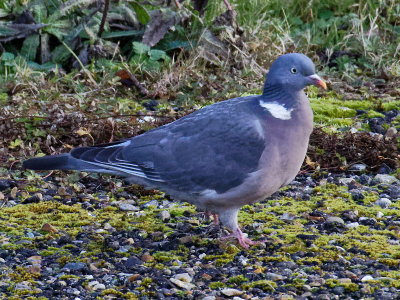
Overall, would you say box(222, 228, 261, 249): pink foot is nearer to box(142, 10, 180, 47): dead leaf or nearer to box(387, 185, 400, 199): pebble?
box(387, 185, 400, 199): pebble

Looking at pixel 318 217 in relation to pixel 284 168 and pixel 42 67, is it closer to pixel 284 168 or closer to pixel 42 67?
pixel 284 168

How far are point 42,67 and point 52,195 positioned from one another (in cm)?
207

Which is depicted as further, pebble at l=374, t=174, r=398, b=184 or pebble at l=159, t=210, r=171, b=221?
pebble at l=374, t=174, r=398, b=184

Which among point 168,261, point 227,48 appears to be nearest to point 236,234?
point 168,261

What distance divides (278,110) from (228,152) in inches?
13.0

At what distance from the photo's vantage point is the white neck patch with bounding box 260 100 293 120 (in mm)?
4047

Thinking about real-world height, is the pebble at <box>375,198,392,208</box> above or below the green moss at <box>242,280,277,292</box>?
below

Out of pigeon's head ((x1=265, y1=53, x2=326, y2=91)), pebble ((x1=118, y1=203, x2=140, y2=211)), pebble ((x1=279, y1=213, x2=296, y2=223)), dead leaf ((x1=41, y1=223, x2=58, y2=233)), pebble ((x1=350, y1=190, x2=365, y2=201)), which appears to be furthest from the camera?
pebble ((x1=350, y1=190, x2=365, y2=201))

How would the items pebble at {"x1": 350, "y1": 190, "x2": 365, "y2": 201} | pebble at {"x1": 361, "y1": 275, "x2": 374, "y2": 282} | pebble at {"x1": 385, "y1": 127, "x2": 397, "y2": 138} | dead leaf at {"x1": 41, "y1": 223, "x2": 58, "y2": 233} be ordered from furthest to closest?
pebble at {"x1": 385, "y1": 127, "x2": 397, "y2": 138}
pebble at {"x1": 350, "y1": 190, "x2": 365, "y2": 201}
dead leaf at {"x1": 41, "y1": 223, "x2": 58, "y2": 233}
pebble at {"x1": 361, "y1": 275, "x2": 374, "y2": 282}

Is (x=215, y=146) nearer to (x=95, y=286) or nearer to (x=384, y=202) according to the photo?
(x=95, y=286)

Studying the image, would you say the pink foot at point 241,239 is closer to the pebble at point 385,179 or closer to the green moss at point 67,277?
the green moss at point 67,277

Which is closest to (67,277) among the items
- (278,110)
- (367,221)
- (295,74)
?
(278,110)

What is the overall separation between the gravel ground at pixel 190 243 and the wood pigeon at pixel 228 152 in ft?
0.84

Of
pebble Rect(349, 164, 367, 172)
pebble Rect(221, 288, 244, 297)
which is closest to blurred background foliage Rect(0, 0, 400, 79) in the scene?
pebble Rect(349, 164, 367, 172)
